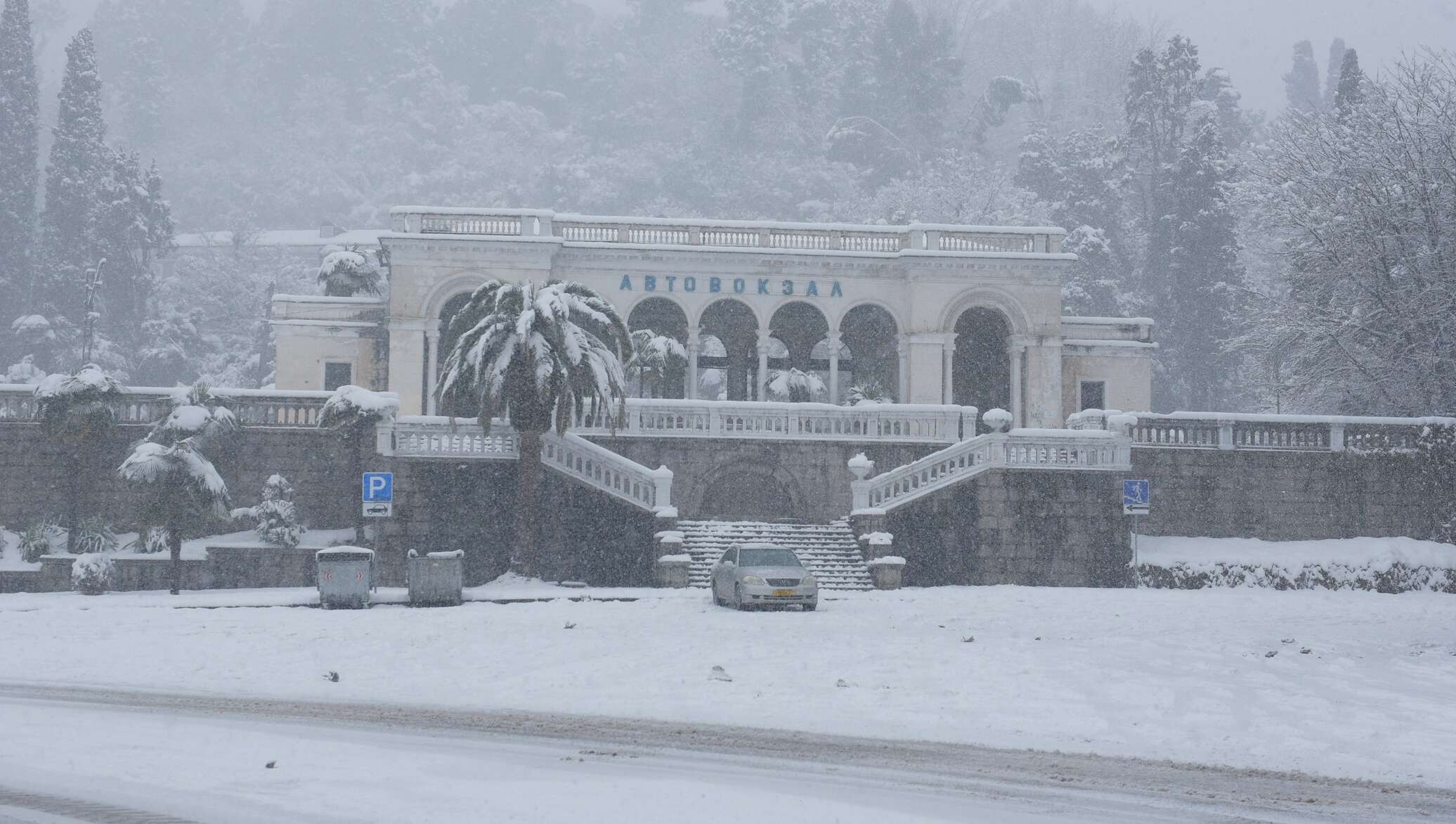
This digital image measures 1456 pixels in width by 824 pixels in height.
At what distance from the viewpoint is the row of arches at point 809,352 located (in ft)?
140

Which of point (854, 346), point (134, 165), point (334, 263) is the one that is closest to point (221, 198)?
point (134, 165)

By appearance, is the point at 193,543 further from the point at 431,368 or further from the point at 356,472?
the point at 431,368

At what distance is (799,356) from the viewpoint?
47.3 metres

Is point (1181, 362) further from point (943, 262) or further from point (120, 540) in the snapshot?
point (120, 540)

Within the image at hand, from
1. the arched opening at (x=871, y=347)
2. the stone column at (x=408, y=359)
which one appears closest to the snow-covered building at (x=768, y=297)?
the stone column at (x=408, y=359)

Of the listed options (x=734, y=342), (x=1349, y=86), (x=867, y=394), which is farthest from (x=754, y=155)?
(x=867, y=394)

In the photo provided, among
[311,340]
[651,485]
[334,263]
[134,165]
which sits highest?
[134,165]

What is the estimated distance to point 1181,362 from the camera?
230 ft

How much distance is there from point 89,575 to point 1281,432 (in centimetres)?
2632

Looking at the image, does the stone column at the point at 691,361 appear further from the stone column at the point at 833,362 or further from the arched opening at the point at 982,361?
the arched opening at the point at 982,361

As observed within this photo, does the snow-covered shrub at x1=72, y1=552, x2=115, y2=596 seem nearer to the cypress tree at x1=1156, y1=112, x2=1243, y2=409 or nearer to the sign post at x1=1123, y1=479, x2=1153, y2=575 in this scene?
the sign post at x1=1123, y1=479, x2=1153, y2=575

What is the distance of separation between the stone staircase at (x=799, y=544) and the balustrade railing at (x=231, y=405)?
9.35 meters

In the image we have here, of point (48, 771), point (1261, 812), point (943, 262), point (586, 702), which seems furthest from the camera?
point (943, 262)

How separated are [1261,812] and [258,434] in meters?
27.3
